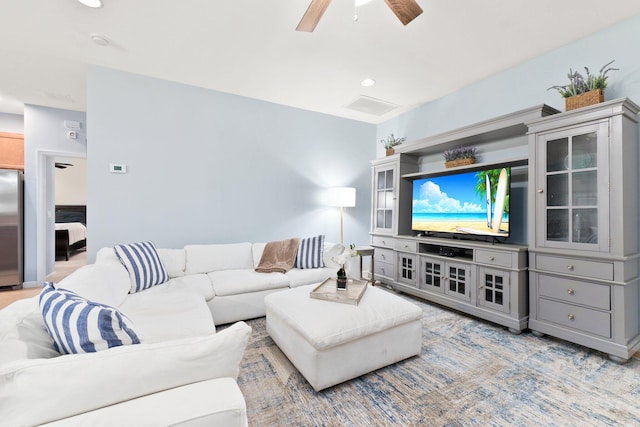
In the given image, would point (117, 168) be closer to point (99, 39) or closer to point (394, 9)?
point (99, 39)

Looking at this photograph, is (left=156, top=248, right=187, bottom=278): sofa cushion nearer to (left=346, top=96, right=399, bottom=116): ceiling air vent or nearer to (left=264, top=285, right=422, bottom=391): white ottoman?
(left=264, top=285, right=422, bottom=391): white ottoman

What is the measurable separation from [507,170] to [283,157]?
2726 millimetres

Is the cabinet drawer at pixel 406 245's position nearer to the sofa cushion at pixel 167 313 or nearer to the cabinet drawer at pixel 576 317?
the cabinet drawer at pixel 576 317

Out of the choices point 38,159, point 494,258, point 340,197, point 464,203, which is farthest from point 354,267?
point 38,159

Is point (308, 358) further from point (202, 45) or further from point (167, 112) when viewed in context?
point (167, 112)

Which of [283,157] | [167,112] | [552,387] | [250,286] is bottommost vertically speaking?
[552,387]

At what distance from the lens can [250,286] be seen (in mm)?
2756

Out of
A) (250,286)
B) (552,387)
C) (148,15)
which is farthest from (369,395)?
(148,15)

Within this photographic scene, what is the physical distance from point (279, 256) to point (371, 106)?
2.45 m

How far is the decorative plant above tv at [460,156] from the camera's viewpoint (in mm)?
3186

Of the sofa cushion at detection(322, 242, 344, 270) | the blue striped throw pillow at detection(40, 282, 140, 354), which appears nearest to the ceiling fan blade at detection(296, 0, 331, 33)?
the blue striped throw pillow at detection(40, 282, 140, 354)

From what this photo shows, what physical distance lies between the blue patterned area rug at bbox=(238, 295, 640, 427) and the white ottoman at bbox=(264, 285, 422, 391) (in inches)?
3.8

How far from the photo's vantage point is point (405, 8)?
1.68 meters

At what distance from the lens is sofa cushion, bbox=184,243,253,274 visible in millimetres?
3082
